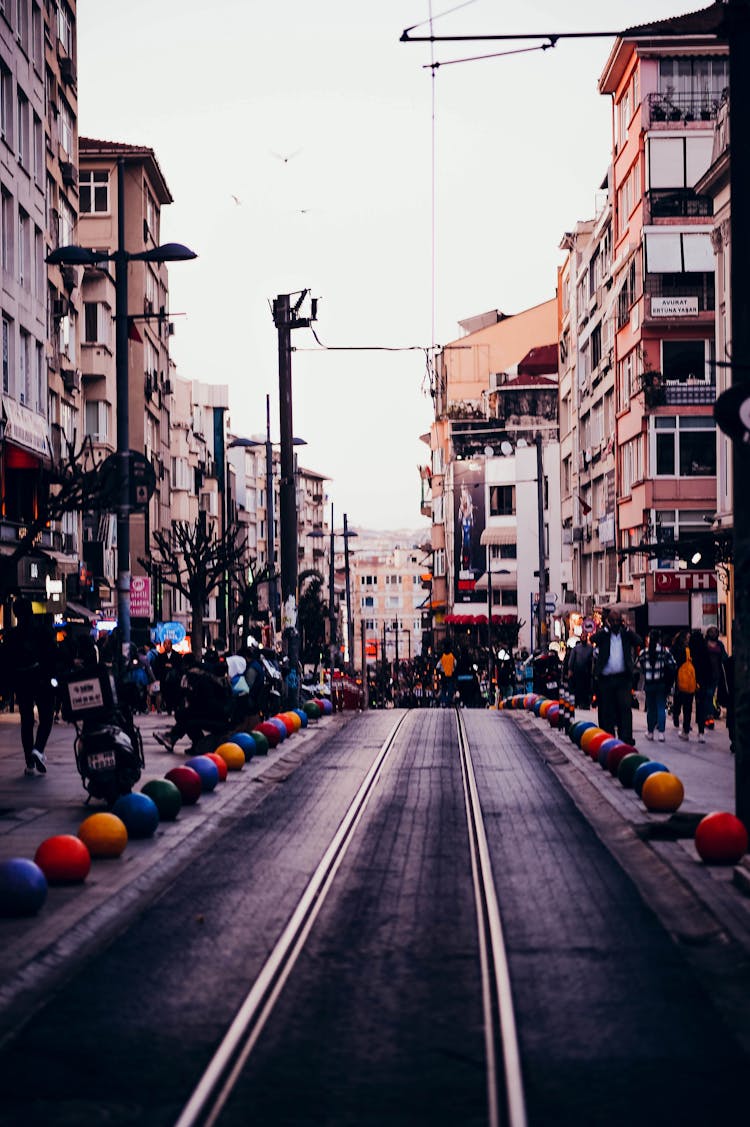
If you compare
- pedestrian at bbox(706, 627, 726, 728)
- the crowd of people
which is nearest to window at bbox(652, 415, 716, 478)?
the crowd of people

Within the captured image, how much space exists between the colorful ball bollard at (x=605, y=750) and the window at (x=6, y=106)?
25.3 meters

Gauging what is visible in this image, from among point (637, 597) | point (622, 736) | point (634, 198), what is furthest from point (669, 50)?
point (622, 736)

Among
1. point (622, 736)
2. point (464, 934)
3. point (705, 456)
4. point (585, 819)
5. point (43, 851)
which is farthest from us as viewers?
point (705, 456)

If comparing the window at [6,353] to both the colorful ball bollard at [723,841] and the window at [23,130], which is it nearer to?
the window at [23,130]

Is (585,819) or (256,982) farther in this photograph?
(585,819)

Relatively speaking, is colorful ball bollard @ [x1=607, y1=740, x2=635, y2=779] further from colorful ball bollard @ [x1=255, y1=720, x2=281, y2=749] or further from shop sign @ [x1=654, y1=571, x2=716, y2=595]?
shop sign @ [x1=654, y1=571, x2=716, y2=595]

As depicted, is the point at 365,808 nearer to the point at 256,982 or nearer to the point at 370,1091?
the point at 256,982

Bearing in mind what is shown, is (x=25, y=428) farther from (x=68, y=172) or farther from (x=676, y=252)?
(x=676, y=252)

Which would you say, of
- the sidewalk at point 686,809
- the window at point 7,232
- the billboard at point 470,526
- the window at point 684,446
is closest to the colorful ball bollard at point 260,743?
the sidewalk at point 686,809

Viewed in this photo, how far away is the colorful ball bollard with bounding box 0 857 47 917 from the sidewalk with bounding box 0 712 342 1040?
76mm

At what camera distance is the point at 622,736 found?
81.7 feet

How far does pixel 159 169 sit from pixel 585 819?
6577cm

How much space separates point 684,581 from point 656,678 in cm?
3299

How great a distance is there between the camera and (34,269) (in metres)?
45.2
